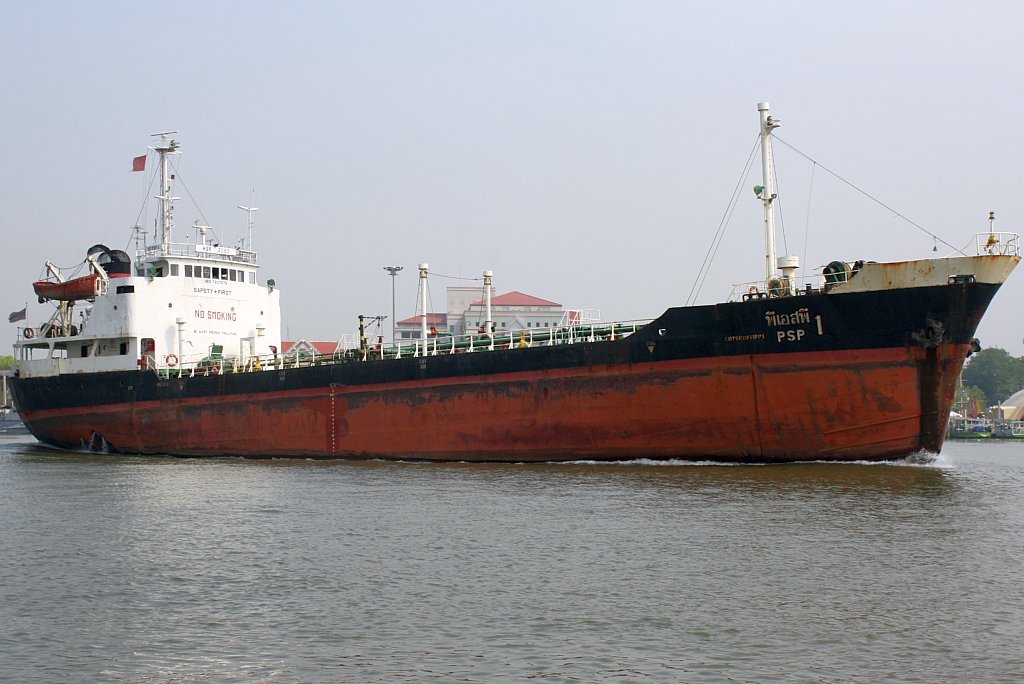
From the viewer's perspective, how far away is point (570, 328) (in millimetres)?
23812

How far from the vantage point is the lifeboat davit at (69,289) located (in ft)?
107

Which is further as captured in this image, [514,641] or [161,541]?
[161,541]

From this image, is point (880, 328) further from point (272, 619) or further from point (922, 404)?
point (272, 619)

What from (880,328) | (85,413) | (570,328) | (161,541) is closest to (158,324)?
(85,413)

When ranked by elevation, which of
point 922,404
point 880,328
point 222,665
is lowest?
point 222,665

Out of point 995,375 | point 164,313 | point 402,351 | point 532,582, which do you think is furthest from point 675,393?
point 995,375

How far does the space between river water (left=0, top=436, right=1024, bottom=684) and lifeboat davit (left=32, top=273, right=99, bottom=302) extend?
15.3 metres

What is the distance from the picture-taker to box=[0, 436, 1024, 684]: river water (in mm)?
8594

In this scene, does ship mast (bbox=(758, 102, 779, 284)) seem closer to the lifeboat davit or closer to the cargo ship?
the cargo ship

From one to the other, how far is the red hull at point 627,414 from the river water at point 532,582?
1.34 metres

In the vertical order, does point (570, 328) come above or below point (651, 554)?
above

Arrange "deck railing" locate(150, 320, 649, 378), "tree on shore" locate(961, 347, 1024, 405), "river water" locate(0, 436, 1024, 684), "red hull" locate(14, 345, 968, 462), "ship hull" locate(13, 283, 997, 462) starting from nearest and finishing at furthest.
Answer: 1. "river water" locate(0, 436, 1024, 684)
2. "ship hull" locate(13, 283, 997, 462)
3. "red hull" locate(14, 345, 968, 462)
4. "deck railing" locate(150, 320, 649, 378)
5. "tree on shore" locate(961, 347, 1024, 405)

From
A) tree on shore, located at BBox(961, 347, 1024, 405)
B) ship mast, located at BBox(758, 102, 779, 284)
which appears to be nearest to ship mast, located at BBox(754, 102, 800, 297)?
ship mast, located at BBox(758, 102, 779, 284)

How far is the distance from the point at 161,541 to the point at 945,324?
47.7 ft
